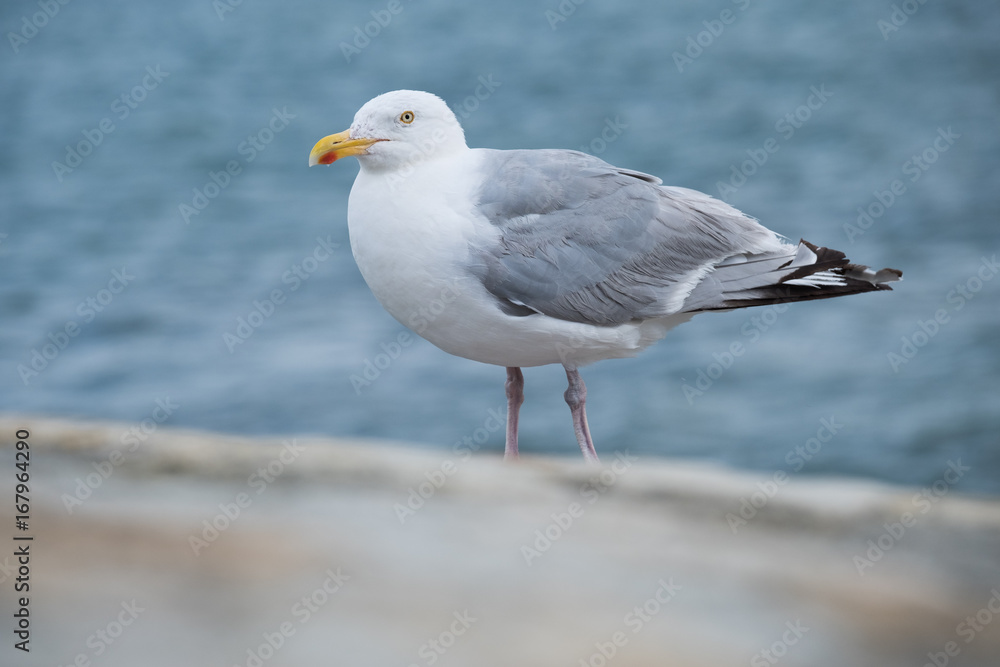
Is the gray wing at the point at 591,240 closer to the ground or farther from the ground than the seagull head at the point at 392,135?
closer to the ground

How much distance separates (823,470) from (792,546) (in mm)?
5892

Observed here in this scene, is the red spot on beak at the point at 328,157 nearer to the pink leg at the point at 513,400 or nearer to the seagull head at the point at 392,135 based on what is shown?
the seagull head at the point at 392,135

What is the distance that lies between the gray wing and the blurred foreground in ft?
2.65

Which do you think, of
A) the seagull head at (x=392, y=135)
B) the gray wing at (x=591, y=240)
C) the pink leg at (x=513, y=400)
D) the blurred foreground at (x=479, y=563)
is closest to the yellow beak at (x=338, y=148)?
the seagull head at (x=392, y=135)

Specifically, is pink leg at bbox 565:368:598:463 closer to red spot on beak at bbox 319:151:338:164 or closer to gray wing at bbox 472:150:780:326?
gray wing at bbox 472:150:780:326

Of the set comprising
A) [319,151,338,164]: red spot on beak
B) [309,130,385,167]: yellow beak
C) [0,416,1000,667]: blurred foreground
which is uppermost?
[309,130,385,167]: yellow beak

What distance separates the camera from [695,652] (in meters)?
2.63

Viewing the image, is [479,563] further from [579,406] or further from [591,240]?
[591,240]

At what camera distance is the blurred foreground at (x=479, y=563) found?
268cm

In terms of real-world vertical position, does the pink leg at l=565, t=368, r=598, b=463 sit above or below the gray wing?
below

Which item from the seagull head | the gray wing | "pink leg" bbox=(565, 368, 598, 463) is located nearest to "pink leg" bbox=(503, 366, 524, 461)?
"pink leg" bbox=(565, 368, 598, 463)

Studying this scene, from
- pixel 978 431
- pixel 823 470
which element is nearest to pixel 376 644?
pixel 823 470

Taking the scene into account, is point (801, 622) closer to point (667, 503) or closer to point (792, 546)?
point (792, 546)

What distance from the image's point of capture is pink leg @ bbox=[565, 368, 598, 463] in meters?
4.39
